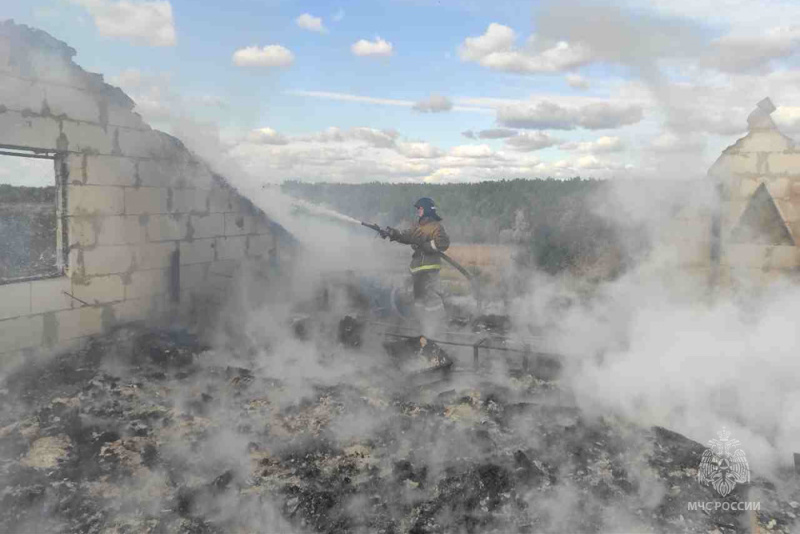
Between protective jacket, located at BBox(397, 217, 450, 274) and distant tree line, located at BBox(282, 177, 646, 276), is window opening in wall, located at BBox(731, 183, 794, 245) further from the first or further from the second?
protective jacket, located at BBox(397, 217, 450, 274)

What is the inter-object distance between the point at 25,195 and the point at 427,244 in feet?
48.6

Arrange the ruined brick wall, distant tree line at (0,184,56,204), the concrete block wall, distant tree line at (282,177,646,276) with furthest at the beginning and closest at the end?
distant tree line at (282,177,646,276)
distant tree line at (0,184,56,204)
the concrete block wall
the ruined brick wall

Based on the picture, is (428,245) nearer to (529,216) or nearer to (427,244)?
(427,244)

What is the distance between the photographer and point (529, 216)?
908 inches

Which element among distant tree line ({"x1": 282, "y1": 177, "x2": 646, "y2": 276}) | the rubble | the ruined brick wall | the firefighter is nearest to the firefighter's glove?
the firefighter

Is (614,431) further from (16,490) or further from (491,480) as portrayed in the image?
(16,490)

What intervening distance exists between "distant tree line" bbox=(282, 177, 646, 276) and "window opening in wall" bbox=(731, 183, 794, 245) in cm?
150

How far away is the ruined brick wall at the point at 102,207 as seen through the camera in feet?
20.9

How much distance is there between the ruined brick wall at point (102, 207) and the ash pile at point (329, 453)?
0.60 m

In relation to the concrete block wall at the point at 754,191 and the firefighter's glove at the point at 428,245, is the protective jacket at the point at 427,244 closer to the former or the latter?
the firefighter's glove at the point at 428,245

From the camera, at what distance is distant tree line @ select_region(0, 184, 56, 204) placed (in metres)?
15.8

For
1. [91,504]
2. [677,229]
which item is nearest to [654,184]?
[677,229]

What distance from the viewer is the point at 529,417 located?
574 cm

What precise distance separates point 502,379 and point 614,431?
186 cm
